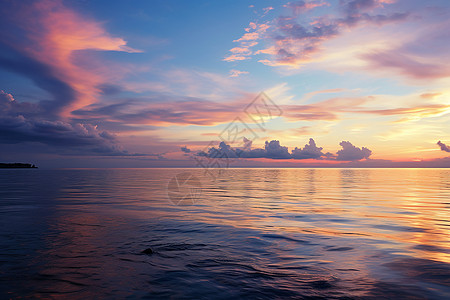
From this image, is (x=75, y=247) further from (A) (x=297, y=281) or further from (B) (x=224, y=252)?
(A) (x=297, y=281)

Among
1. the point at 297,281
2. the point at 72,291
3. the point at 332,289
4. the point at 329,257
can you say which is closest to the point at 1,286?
the point at 72,291

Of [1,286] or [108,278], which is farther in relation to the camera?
[108,278]

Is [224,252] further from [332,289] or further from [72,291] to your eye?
[72,291]

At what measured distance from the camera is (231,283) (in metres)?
8.65

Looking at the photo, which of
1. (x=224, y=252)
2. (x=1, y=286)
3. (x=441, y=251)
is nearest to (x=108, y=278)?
(x=1, y=286)

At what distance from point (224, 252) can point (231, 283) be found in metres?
3.30

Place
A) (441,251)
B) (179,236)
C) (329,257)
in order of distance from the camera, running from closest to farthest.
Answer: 1. (329,257)
2. (441,251)
3. (179,236)

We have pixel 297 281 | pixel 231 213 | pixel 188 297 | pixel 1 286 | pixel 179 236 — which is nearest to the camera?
pixel 188 297

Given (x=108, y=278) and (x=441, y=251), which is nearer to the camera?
(x=108, y=278)

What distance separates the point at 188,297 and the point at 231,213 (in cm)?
1508

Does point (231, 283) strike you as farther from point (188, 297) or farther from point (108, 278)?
point (108, 278)

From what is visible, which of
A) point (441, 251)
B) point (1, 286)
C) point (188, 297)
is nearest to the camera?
point (188, 297)

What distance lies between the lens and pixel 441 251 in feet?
40.7

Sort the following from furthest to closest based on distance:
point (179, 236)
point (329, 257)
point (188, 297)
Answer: point (179, 236)
point (329, 257)
point (188, 297)
